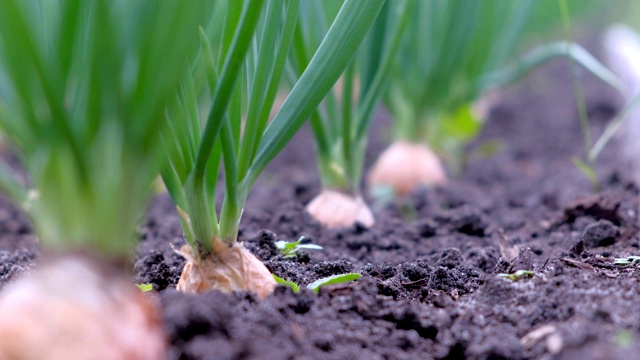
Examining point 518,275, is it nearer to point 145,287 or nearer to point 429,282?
point 429,282

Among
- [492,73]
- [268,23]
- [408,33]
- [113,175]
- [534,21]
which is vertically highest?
[534,21]

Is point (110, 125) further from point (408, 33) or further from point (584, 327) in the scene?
point (408, 33)

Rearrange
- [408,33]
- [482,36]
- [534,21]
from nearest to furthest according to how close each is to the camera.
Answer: [408,33] → [482,36] → [534,21]

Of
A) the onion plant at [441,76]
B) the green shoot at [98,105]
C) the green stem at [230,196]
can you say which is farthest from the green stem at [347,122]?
the green shoot at [98,105]

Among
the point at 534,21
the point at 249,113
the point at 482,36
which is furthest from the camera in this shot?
the point at 534,21

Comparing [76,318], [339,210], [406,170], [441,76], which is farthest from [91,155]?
[441,76]

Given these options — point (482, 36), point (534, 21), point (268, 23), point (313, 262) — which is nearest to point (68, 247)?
point (268, 23)

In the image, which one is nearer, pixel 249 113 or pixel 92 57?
pixel 92 57
